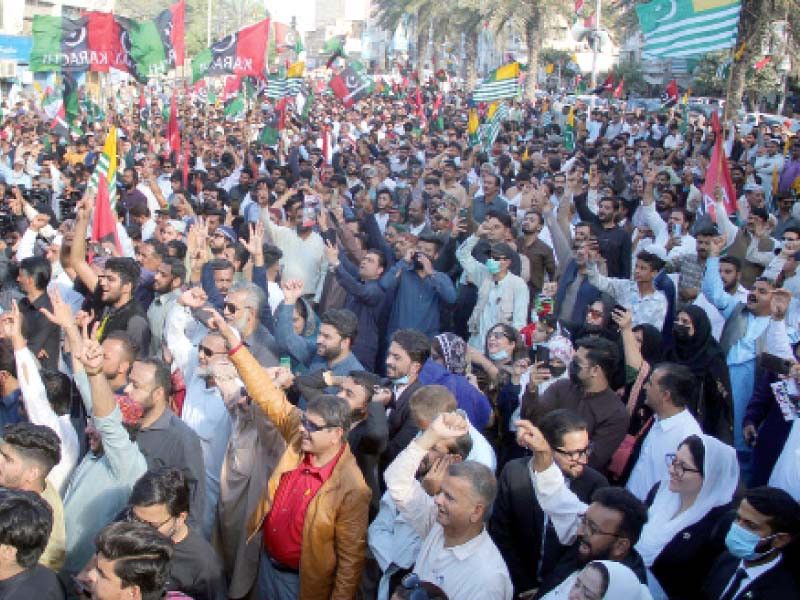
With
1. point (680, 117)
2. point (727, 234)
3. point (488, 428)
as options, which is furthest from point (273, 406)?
point (680, 117)

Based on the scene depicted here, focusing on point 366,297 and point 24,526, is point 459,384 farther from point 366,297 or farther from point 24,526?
point 24,526

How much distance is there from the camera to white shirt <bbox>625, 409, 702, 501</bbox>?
4488 millimetres

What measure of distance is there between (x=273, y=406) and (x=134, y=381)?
669 mm

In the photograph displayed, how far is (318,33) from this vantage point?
112438 millimetres

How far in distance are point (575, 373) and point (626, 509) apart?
154 centimetres

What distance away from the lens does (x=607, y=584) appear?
10.1 feet

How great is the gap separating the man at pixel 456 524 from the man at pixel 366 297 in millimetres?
3552

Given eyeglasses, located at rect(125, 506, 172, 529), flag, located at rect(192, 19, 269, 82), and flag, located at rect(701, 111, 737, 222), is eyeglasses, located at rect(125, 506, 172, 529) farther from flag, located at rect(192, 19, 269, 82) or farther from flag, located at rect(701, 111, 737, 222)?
flag, located at rect(192, 19, 269, 82)

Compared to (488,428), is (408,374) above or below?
above

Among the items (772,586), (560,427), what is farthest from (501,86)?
(772,586)

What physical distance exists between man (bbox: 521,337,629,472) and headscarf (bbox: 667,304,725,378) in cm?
83

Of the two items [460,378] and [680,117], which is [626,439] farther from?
[680,117]

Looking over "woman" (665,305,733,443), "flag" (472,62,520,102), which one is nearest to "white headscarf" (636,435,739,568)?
"woman" (665,305,733,443)

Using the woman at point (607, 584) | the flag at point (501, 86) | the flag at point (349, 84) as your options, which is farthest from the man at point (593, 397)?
the flag at point (349, 84)
